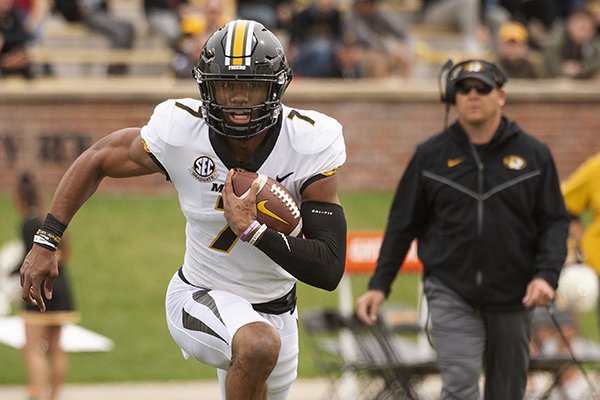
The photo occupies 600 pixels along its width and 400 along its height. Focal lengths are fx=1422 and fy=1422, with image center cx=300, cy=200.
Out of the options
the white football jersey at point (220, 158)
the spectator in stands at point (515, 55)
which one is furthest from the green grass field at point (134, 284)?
the white football jersey at point (220, 158)

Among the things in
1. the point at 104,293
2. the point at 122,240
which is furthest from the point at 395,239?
the point at 122,240

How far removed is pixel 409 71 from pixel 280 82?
1137 centimetres

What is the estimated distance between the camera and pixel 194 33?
50.3ft

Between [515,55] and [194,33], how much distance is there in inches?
152

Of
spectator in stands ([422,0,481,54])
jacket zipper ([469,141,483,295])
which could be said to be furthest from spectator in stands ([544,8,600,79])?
jacket zipper ([469,141,483,295])

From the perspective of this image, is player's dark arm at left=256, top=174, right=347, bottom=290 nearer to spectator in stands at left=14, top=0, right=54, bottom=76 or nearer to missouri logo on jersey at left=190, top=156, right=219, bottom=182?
missouri logo on jersey at left=190, top=156, right=219, bottom=182

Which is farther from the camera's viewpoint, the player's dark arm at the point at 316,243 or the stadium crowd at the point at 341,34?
the stadium crowd at the point at 341,34

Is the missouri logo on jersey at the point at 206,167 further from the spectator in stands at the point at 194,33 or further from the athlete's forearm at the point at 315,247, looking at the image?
the spectator in stands at the point at 194,33

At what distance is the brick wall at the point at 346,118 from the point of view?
15.6 meters

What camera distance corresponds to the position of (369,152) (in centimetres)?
1633

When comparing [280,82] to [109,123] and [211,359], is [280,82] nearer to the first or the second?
[211,359]

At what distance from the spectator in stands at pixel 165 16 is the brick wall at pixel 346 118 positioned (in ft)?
4.40

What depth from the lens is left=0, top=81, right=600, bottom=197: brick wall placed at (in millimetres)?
15570

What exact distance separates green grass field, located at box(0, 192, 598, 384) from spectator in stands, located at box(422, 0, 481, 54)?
3116mm
